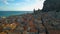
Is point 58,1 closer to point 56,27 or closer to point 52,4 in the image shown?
point 52,4

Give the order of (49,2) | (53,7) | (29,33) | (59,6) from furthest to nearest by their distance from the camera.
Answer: (49,2), (53,7), (59,6), (29,33)

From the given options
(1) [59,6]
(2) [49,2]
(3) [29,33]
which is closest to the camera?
(3) [29,33]

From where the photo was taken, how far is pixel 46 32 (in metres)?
9.72

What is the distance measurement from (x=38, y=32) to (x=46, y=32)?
0.67 meters

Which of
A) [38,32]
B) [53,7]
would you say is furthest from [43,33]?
[53,7]

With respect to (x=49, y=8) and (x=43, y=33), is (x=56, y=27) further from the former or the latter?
(x=49, y=8)

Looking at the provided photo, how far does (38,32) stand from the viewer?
946 cm

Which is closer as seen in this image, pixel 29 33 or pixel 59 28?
pixel 29 33

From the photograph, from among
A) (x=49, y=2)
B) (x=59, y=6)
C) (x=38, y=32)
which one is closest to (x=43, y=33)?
(x=38, y=32)

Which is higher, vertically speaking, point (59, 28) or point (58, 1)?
point (58, 1)

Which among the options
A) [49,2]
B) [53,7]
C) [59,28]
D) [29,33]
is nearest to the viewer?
[29,33]

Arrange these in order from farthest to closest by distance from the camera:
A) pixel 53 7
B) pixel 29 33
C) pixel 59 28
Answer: pixel 53 7
pixel 59 28
pixel 29 33

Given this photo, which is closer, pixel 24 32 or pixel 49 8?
pixel 24 32

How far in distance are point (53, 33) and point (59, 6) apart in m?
33.4
